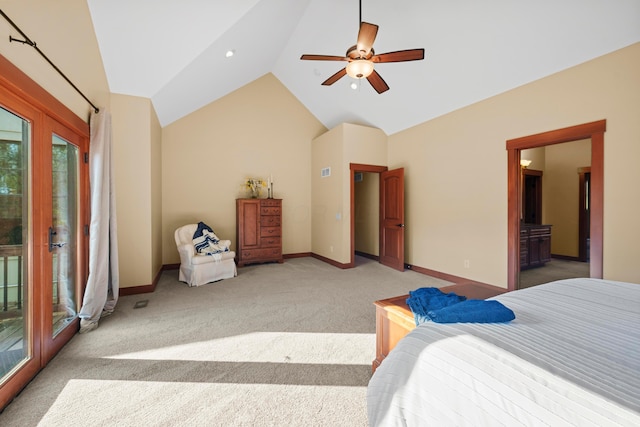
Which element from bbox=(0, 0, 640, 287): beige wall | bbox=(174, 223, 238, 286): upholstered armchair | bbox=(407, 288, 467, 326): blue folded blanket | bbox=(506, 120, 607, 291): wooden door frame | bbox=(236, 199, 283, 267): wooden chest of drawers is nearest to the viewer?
bbox=(407, 288, 467, 326): blue folded blanket

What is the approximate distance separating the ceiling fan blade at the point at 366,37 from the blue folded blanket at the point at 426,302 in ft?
7.14

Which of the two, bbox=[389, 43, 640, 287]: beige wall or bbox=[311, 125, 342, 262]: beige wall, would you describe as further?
bbox=[311, 125, 342, 262]: beige wall

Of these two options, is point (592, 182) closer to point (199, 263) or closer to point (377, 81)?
point (377, 81)

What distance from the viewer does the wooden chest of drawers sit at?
5305 millimetres

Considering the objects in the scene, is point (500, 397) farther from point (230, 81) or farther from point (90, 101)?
point (230, 81)

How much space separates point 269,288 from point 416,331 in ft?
10.2

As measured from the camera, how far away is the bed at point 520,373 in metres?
0.70

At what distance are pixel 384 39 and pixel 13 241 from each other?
14.5ft

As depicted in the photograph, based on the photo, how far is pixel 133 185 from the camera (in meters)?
3.63

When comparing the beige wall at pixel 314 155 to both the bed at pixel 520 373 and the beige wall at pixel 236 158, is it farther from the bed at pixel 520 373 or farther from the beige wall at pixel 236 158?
the bed at pixel 520 373

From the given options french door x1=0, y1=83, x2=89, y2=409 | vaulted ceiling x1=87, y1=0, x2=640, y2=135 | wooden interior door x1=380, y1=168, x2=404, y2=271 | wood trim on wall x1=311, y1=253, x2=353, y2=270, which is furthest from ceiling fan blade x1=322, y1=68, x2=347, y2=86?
wood trim on wall x1=311, y1=253, x2=353, y2=270

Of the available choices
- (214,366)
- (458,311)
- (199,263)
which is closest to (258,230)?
(199,263)

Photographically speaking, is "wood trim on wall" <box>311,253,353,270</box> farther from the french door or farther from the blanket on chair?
the french door

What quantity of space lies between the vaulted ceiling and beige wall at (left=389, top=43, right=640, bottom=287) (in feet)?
0.75
